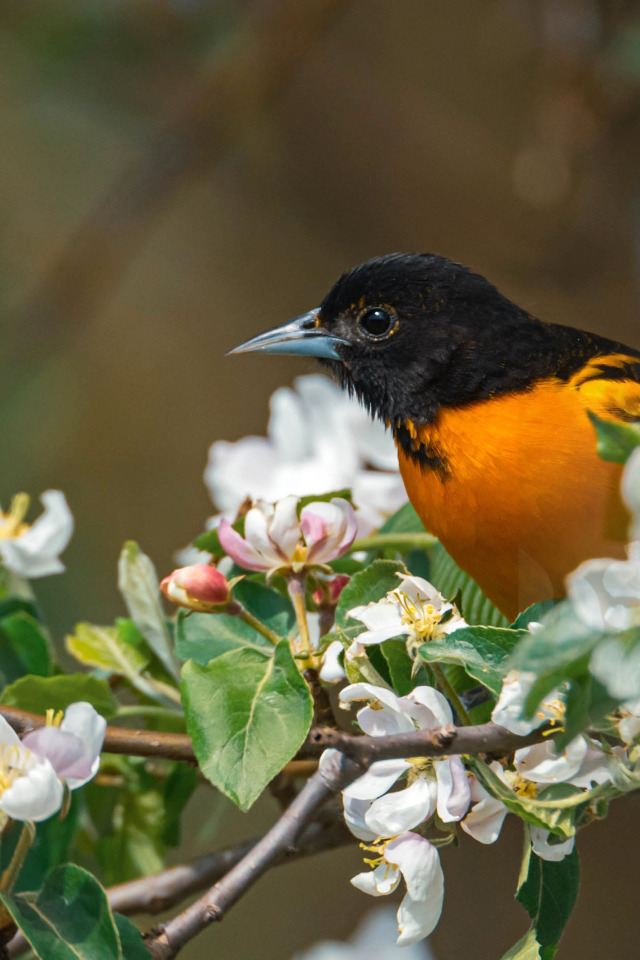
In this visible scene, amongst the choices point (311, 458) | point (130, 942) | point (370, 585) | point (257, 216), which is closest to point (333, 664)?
point (370, 585)

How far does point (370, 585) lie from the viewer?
992mm

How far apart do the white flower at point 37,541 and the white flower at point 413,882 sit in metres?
0.63

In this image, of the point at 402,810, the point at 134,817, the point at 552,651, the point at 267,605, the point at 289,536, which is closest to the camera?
the point at 552,651

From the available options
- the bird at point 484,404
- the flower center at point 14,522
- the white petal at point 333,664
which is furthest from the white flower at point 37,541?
the white petal at point 333,664

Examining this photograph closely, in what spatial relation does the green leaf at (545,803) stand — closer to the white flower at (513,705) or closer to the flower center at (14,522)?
the white flower at (513,705)

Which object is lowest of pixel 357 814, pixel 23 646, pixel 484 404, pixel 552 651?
pixel 23 646

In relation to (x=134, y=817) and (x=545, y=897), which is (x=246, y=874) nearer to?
(x=545, y=897)

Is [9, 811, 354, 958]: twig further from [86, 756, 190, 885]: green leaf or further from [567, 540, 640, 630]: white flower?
[567, 540, 640, 630]: white flower

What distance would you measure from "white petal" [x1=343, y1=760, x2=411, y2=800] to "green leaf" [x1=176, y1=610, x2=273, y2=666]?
284mm

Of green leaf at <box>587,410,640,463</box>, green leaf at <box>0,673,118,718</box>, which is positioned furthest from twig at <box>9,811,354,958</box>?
green leaf at <box>587,410,640,463</box>

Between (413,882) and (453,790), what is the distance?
0.29 ft

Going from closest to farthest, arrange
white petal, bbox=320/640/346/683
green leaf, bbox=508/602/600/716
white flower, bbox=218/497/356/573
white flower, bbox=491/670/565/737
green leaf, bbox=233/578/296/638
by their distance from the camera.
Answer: green leaf, bbox=508/602/600/716 → white flower, bbox=491/670/565/737 → white petal, bbox=320/640/346/683 → white flower, bbox=218/497/356/573 → green leaf, bbox=233/578/296/638

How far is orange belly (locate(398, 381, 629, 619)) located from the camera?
126 centimetres

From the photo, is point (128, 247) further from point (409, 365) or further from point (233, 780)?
point (233, 780)
